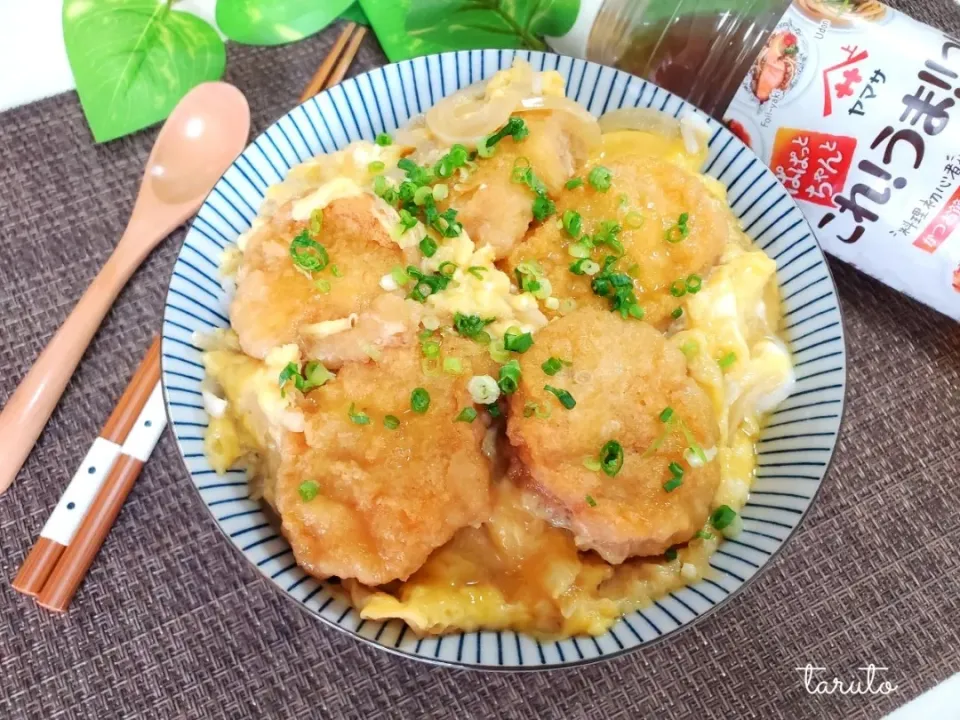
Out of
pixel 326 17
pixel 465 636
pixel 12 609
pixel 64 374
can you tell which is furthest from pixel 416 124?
pixel 12 609

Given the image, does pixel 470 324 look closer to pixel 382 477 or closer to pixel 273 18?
pixel 382 477

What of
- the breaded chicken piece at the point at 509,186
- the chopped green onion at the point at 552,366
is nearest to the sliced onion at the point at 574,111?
the breaded chicken piece at the point at 509,186

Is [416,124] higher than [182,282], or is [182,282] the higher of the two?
[416,124]

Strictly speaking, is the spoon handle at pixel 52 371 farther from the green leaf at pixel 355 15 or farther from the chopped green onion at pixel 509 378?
the chopped green onion at pixel 509 378

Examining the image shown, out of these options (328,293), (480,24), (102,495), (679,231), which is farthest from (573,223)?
(102,495)

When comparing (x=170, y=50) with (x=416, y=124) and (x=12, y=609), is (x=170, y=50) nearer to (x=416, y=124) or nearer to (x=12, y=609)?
(x=416, y=124)

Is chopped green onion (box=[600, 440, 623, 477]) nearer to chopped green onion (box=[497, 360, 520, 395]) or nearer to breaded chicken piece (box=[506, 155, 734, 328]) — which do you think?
chopped green onion (box=[497, 360, 520, 395])
